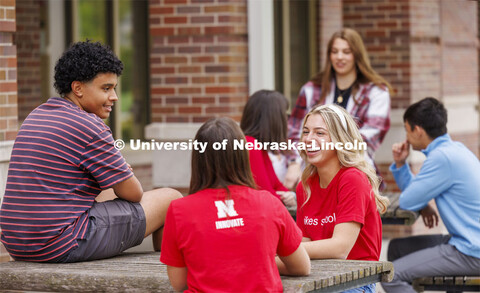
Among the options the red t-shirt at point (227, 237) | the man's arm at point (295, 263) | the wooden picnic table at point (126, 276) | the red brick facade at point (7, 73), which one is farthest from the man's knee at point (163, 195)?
the red brick facade at point (7, 73)

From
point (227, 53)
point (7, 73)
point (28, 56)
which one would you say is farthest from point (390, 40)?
point (7, 73)

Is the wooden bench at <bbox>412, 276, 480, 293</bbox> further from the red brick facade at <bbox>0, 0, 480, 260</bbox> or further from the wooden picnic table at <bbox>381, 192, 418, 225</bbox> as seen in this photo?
the red brick facade at <bbox>0, 0, 480, 260</bbox>

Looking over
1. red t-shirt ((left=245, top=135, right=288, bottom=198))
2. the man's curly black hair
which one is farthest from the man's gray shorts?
red t-shirt ((left=245, top=135, right=288, bottom=198))

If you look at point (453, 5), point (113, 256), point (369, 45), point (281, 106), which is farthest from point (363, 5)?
point (113, 256)

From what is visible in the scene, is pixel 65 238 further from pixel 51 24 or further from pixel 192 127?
pixel 51 24

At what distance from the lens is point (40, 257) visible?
4766 millimetres

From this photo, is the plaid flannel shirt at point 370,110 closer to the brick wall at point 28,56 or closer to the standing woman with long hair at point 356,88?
the standing woman with long hair at point 356,88

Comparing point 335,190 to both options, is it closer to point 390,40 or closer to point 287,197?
point 287,197

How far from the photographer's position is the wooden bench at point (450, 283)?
19.9 ft

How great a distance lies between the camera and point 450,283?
6.07m

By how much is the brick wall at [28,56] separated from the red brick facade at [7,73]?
13.7 ft

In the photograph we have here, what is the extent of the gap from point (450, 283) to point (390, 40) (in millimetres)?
5025

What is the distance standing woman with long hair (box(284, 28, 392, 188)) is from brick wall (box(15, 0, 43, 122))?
403cm

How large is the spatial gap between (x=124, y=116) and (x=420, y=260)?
6.53 meters
